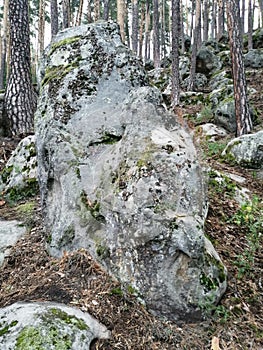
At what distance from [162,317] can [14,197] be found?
3.01m

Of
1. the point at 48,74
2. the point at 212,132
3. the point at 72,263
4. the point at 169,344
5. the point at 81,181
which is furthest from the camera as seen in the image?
the point at 212,132

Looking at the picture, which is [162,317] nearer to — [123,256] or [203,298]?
[203,298]

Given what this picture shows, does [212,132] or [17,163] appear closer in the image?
[17,163]

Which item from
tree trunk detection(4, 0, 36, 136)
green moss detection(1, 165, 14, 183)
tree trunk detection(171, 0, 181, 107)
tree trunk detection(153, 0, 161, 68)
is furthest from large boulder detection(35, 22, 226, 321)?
tree trunk detection(153, 0, 161, 68)

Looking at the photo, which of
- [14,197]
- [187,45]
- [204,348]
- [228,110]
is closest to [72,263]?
[204,348]

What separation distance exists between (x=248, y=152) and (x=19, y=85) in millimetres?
4603

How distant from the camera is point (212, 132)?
8.85 m

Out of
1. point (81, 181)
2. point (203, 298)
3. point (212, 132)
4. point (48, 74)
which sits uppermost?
point (48, 74)

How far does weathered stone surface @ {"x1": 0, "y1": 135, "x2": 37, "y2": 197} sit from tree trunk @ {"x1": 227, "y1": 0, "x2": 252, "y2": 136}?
5.02 meters

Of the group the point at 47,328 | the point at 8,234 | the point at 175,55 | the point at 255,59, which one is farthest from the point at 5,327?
the point at 255,59

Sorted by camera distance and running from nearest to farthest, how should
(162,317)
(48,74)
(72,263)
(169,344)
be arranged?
(169,344)
(162,317)
(72,263)
(48,74)

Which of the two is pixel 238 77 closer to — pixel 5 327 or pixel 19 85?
pixel 19 85

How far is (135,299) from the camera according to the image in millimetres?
2451

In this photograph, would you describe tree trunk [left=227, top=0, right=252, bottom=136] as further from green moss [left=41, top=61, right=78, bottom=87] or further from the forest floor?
green moss [left=41, top=61, right=78, bottom=87]
